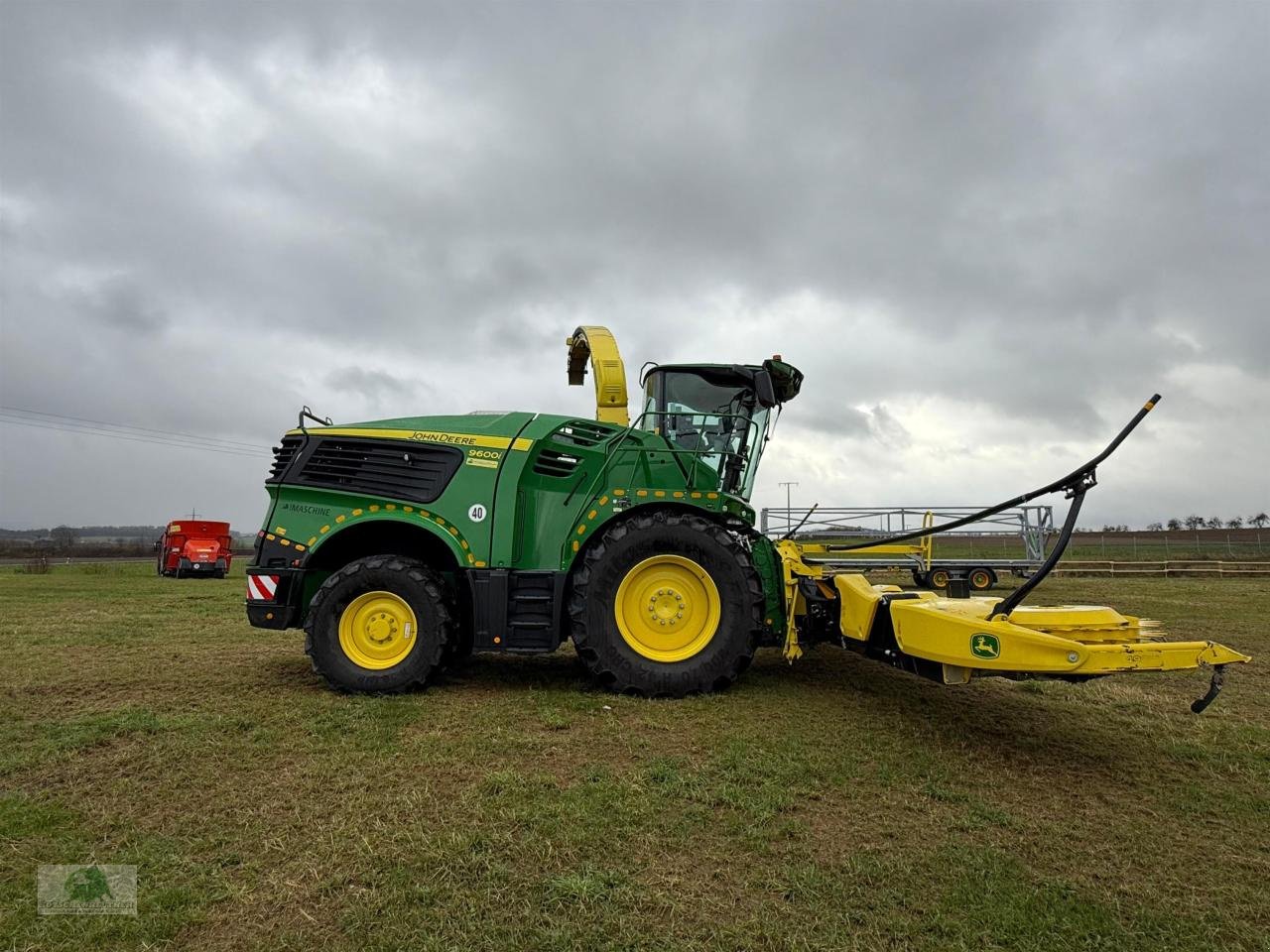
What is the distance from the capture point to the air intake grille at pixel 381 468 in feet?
18.1

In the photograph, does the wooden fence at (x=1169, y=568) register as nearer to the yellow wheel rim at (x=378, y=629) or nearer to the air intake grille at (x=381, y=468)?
the air intake grille at (x=381, y=468)

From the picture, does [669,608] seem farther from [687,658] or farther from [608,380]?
[608,380]

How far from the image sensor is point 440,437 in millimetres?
5625

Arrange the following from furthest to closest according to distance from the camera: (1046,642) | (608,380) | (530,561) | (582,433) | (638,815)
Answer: (608,380)
(582,433)
(530,561)
(1046,642)
(638,815)

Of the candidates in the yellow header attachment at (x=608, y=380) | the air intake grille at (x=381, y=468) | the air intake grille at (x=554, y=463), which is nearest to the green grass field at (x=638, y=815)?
the air intake grille at (x=381, y=468)

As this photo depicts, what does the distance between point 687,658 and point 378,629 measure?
7.59 ft

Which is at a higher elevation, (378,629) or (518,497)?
(518,497)

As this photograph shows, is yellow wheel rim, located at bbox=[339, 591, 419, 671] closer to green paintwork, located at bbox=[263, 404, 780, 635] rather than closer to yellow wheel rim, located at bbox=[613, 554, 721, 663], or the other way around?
green paintwork, located at bbox=[263, 404, 780, 635]

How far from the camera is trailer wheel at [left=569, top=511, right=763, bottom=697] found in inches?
202

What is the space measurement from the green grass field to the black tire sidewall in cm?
21

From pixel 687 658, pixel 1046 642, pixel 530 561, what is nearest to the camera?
pixel 1046 642

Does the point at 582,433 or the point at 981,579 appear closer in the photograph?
the point at 582,433

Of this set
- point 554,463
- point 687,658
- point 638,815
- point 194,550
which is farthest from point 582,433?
point 194,550

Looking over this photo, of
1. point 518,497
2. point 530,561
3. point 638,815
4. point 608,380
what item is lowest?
point 638,815
